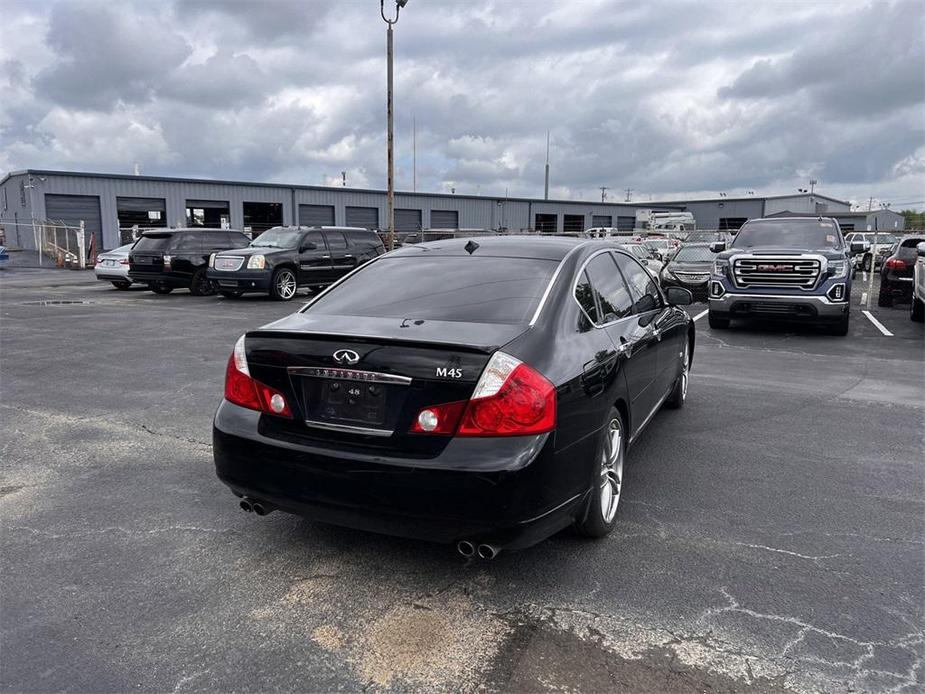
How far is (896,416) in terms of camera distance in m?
6.21

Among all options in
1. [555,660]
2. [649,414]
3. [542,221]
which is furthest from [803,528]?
[542,221]

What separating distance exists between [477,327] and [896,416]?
5.02 metres

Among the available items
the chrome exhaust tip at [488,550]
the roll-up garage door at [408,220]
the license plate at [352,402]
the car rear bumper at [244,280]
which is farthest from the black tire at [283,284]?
the roll-up garage door at [408,220]

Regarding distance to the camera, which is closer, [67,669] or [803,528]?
[67,669]

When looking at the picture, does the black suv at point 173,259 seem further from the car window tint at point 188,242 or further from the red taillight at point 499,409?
the red taillight at point 499,409

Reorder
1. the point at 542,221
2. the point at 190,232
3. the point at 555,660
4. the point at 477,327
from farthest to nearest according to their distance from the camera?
the point at 542,221 < the point at 190,232 < the point at 477,327 < the point at 555,660

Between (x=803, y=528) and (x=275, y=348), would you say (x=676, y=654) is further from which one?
(x=275, y=348)

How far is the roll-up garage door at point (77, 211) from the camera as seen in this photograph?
1362 inches

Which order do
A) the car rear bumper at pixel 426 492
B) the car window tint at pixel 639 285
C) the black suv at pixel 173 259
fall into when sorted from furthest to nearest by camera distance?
the black suv at pixel 173 259, the car window tint at pixel 639 285, the car rear bumper at pixel 426 492

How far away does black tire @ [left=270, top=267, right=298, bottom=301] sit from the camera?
54.2 feet

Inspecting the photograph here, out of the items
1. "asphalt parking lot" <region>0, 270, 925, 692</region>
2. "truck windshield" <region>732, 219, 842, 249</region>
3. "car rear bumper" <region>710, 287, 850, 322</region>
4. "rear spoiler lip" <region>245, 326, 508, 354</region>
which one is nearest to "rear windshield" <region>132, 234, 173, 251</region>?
"asphalt parking lot" <region>0, 270, 925, 692</region>

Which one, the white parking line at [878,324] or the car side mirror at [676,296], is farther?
the white parking line at [878,324]

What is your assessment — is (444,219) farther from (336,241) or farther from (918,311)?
(918,311)

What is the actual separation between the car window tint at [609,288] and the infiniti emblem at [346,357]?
154 cm
